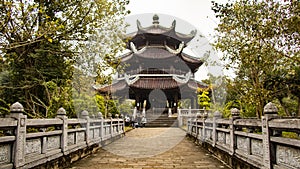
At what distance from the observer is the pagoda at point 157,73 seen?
28.0 meters

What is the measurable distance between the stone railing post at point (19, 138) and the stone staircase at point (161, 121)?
21.5 meters

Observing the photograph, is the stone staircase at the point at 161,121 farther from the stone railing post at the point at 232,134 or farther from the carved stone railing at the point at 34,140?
the stone railing post at the point at 232,134

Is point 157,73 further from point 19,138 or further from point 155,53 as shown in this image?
point 19,138

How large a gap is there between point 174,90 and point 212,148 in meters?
20.3

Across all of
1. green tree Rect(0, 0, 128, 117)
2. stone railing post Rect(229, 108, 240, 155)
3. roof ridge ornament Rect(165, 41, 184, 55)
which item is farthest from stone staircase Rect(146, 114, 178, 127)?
stone railing post Rect(229, 108, 240, 155)

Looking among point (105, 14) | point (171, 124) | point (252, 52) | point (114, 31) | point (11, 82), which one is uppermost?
point (114, 31)

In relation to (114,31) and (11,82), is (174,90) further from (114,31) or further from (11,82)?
(11,82)

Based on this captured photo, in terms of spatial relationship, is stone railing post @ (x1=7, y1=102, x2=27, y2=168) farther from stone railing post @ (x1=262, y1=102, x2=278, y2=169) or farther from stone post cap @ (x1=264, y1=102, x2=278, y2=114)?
stone post cap @ (x1=264, y1=102, x2=278, y2=114)

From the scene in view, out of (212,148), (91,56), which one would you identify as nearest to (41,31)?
(212,148)

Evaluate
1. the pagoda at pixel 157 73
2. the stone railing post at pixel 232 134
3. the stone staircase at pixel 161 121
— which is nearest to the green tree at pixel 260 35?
the stone railing post at pixel 232 134

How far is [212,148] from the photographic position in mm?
8289

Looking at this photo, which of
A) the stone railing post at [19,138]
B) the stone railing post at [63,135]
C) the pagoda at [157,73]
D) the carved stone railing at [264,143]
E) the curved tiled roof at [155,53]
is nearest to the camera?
the carved stone railing at [264,143]

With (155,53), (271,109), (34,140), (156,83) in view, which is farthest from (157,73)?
(271,109)

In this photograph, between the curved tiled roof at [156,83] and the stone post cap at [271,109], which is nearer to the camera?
the stone post cap at [271,109]
